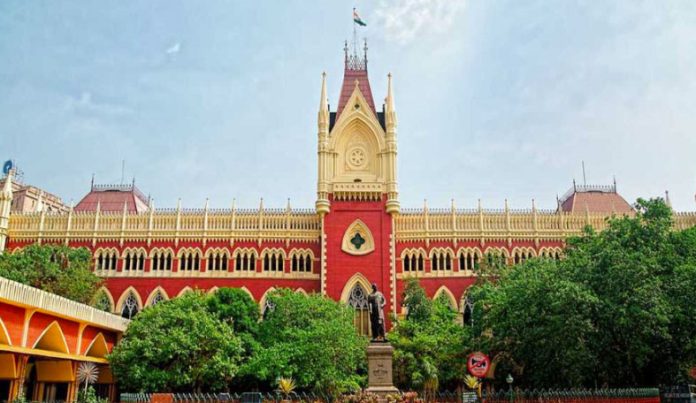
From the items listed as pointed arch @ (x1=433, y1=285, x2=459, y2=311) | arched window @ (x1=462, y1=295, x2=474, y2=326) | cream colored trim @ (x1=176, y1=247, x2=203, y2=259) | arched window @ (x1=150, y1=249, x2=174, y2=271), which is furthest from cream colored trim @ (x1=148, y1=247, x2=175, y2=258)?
arched window @ (x1=462, y1=295, x2=474, y2=326)

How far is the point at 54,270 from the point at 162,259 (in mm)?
7606

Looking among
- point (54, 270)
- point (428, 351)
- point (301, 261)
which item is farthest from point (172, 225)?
point (428, 351)

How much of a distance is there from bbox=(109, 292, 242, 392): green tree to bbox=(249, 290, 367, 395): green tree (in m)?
1.98

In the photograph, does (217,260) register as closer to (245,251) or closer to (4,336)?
(245,251)

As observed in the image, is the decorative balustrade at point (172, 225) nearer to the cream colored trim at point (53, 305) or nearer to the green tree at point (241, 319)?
the green tree at point (241, 319)

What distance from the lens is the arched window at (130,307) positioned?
46.3m

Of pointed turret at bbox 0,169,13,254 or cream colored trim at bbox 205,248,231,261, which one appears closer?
cream colored trim at bbox 205,248,231,261

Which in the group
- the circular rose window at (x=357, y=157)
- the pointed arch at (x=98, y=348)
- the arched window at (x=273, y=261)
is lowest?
the pointed arch at (x=98, y=348)

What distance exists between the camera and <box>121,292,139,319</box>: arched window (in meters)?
46.3

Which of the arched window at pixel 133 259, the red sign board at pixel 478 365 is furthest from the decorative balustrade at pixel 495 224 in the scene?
the arched window at pixel 133 259

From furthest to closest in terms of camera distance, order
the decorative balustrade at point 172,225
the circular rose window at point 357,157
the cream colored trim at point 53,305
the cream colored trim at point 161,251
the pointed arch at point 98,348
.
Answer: the circular rose window at point 357,157 → the decorative balustrade at point 172,225 → the cream colored trim at point 161,251 → the pointed arch at point 98,348 → the cream colored trim at point 53,305

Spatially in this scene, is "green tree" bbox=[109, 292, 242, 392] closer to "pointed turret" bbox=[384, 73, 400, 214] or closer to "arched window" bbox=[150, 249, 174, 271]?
"arched window" bbox=[150, 249, 174, 271]

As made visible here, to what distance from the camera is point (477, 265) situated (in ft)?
150

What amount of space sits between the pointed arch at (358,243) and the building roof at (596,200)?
16.4 meters
